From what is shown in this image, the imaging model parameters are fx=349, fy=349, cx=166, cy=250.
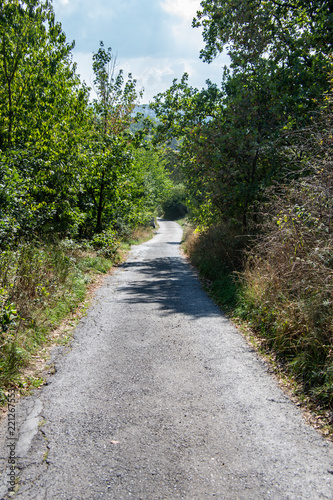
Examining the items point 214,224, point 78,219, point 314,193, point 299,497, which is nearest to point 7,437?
point 299,497

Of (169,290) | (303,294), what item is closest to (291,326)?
(303,294)

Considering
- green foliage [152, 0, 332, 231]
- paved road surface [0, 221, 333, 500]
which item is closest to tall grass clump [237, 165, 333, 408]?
paved road surface [0, 221, 333, 500]

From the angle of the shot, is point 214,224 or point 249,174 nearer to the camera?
point 249,174

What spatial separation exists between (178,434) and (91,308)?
5.30 m

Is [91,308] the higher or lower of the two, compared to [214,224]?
lower

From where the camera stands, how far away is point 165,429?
365 cm

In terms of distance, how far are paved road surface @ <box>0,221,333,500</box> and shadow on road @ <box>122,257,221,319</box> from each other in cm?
205

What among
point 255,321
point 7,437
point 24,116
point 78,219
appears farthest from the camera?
point 78,219

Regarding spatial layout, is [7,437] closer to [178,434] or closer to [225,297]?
[178,434]

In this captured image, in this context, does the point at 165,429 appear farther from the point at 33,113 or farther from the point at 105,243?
the point at 105,243

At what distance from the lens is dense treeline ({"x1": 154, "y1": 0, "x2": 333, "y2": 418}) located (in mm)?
5398

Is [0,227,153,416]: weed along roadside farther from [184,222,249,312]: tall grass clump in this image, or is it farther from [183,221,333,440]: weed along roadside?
[184,222,249,312]: tall grass clump

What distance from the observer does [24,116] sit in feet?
26.0

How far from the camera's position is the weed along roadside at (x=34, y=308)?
4516 millimetres
